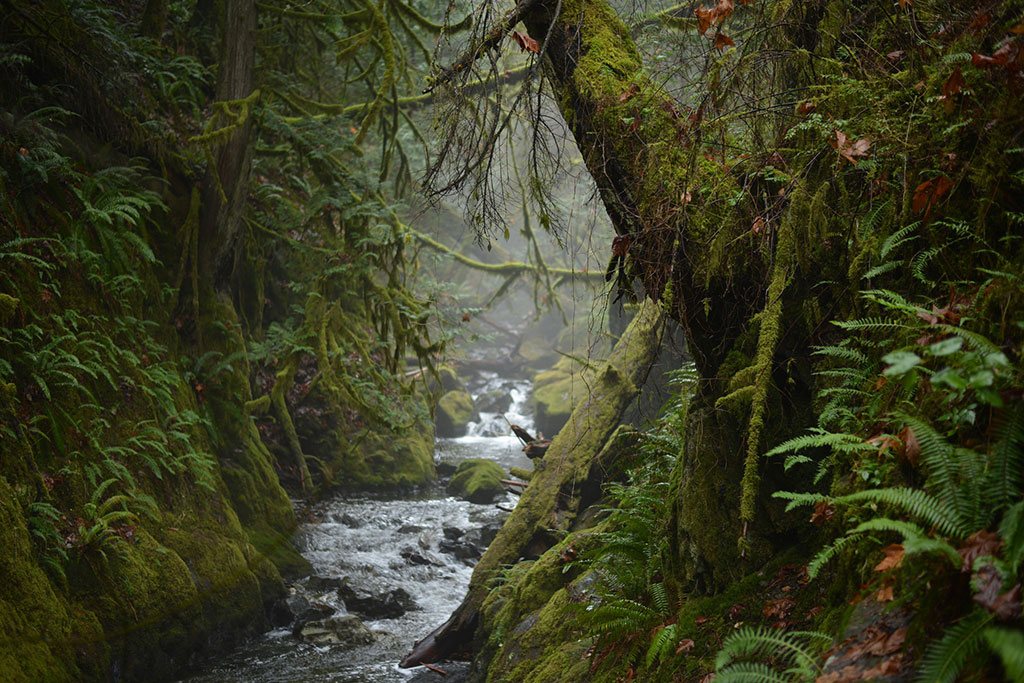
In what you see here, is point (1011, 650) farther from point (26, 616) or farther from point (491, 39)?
point (26, 616)

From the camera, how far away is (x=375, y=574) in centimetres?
987

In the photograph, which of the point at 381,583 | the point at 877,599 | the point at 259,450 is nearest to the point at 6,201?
the point at 259,450

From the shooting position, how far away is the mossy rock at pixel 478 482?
44.7 ft

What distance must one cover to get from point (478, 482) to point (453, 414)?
306 inches

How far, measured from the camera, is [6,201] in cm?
670

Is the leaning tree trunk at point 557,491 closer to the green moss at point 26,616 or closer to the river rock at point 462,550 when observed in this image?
the river rock at point 462,550

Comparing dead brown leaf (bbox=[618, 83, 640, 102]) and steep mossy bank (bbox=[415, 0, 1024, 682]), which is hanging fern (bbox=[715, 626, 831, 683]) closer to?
steep mossy bank (bbox=[415, 0, 1024, 682])

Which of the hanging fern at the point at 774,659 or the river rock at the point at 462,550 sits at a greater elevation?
the hanging fern at the point at 774,659

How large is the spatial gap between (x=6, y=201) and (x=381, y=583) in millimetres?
6376

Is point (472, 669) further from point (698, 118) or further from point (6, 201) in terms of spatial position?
point (6, 201)

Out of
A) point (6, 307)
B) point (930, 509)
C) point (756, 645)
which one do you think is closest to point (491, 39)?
point (930, 509)

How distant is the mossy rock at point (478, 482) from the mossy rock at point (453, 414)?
5.94 metres

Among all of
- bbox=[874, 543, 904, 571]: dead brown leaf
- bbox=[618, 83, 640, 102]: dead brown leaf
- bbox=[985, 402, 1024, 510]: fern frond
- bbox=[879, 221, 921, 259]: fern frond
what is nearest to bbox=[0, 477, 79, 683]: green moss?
bbox=[618, 83, 640, 102]: dead brown leaf

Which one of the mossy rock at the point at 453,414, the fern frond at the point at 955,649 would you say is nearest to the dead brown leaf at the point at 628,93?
the fern frond at the point at 955,649
